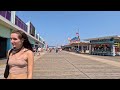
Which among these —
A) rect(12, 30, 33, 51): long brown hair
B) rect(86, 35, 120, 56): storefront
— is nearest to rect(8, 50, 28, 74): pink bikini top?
rect(12, 30, 33, 51): long brown hair

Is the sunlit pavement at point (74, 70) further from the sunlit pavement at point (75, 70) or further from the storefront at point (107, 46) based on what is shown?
the storefront at point (107, 46)

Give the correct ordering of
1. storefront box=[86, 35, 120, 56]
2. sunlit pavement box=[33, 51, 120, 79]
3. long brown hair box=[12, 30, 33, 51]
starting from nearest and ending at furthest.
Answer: long brown hair box=[12, 30, 33, 51]
sunlit pavement box=[33, 51, 120, 79]
storefront box=[86, 35, 120, 56]

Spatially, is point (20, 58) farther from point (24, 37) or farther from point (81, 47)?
point (81, 47)

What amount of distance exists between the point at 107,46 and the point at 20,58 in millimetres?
46101

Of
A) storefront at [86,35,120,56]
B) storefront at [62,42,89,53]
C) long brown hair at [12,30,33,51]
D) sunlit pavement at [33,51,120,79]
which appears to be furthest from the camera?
storefront at [62,42,89,53]

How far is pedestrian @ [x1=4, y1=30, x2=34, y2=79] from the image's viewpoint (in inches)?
112

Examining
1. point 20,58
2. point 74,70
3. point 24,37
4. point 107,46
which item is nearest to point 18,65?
point 20,58

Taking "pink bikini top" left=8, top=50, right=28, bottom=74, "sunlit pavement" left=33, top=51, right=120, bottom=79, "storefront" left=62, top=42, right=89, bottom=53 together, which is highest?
"storefront" left=62, top=42, right=89, bottom=53

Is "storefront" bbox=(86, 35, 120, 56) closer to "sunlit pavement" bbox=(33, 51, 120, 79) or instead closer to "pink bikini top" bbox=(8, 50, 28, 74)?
"sunlit pavement" bbox=(33, 51, 120, 79)

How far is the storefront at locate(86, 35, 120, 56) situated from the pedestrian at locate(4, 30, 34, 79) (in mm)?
42675

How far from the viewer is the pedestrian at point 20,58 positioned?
2.84m
